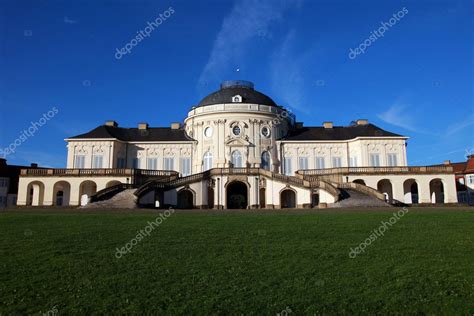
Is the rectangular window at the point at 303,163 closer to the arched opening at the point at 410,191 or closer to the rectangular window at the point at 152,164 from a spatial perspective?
the arched opening at the point at 410,191

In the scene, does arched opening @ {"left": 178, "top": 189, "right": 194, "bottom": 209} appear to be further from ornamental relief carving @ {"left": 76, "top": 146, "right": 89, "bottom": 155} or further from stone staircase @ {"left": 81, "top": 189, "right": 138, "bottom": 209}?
ornamental relief carving @ {"left": 76, "top": 146, "right": 89, "bottom": 155}

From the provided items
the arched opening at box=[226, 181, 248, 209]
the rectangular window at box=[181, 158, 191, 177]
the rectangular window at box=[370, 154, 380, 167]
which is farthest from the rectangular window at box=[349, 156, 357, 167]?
the rectangular window at box=[181, 158, 191, 177]

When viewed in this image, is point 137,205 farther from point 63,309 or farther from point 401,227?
point 63,309

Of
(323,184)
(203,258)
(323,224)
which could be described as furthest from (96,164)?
(203,258)

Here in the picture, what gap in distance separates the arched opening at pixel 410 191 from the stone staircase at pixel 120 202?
29.9 m

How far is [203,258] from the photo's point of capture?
47.4ft

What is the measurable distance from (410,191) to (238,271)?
4203 cm

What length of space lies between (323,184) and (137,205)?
55.4 ft

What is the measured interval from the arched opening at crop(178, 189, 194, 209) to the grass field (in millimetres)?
26115

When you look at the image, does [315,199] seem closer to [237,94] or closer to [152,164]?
[237,94]

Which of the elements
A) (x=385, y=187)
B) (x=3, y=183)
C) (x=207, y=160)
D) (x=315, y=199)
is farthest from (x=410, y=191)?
(x=3, y=183)

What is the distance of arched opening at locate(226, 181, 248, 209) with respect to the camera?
1858 inches

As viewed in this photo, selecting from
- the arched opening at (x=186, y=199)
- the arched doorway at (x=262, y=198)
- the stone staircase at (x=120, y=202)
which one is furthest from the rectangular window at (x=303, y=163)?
the stone staircase at (x=120, y=202)

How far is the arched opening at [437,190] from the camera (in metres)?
52.4
